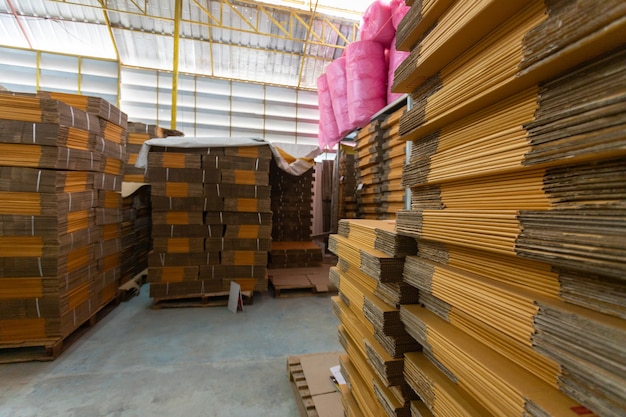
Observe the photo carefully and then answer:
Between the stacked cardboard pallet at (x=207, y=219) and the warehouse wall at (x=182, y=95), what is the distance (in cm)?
528

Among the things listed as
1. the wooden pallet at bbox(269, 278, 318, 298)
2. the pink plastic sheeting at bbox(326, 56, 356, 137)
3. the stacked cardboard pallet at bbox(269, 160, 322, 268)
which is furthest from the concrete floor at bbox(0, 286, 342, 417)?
the pink plastic sheeting at bbox(326, 56, 356, 137)

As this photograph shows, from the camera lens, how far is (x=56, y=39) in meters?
8.99

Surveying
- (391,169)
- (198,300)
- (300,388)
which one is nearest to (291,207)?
(198,300)

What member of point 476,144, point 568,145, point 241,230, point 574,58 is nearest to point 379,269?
point 476,144

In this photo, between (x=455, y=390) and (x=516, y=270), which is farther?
(x=455, y=390)

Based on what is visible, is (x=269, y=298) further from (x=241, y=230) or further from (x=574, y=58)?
(x=574, y=58)

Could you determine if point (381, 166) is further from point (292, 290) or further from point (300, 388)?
point (300, 388)

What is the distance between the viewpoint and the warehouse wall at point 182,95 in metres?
8.91

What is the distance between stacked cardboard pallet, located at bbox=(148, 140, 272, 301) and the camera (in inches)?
196

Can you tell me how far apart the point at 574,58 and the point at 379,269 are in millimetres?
1154

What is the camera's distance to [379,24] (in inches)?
207

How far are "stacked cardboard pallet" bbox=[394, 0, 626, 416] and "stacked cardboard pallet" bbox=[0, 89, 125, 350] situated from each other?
4099mm

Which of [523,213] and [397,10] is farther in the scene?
[397,10]

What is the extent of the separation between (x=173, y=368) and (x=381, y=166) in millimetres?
4299
